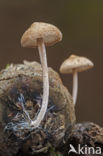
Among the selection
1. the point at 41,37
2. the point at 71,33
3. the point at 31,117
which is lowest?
the point at 31,117

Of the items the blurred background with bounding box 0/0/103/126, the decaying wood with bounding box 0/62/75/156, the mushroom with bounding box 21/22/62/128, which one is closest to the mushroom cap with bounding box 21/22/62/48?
the mushroom with bounding box 21/22/62/128

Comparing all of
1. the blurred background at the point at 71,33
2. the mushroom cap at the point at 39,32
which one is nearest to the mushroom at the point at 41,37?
the mushroom cap at the point at 39,32

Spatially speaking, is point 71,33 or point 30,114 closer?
point 30,114

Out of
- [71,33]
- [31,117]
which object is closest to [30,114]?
[31,117]

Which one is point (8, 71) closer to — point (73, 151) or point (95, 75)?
point (73, 151)

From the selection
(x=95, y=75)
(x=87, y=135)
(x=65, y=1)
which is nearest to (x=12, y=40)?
(x=65, y=1)

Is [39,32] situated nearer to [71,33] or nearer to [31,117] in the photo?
[31,117]
